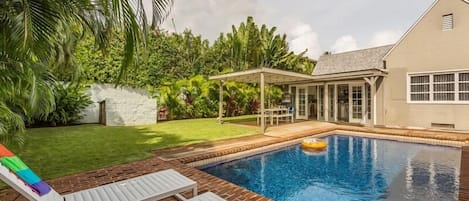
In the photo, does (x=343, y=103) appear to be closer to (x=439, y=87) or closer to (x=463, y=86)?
(x=439, y=87)

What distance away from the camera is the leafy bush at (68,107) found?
13.9 metres

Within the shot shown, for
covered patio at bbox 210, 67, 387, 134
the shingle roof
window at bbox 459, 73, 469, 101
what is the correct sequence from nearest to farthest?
window at bbox 459, 73, 469, 101 < covered patio at bbox 210, 67, 387, 134 < the shingle roof

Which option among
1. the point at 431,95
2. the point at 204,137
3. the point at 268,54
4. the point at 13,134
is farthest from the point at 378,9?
the point at 13,134

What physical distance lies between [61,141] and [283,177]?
8.40 metres

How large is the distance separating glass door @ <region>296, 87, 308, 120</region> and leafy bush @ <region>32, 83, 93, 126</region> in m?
14.6

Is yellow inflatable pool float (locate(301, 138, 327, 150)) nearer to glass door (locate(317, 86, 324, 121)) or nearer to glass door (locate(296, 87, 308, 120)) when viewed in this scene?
glass door (locate(317, 86, 324, 121))

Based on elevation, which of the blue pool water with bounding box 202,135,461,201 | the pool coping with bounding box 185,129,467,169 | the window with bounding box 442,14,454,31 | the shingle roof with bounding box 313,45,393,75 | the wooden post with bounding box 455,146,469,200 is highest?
the window with bounding box 442,14,454,31

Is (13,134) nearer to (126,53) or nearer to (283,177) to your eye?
(126,53)

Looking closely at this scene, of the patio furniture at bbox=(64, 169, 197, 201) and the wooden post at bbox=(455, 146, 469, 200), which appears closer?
the patio furniture at bbox=(64, 169, 197, 201)

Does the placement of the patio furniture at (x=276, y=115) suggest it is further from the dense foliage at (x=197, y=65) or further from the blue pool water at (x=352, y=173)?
the blue pool water at (x=352, y=173)

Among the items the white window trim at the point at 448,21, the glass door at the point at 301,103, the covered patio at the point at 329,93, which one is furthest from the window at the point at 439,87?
the glass door at the point at 301,103

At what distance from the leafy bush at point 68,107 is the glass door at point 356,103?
1671 cm

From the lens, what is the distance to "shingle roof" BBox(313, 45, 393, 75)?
1675 centimetres

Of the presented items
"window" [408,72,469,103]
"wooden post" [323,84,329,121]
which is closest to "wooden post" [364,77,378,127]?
"window" [408,72,469,103]
